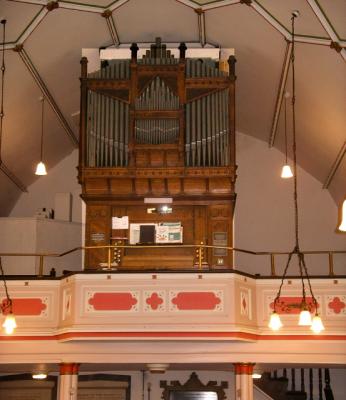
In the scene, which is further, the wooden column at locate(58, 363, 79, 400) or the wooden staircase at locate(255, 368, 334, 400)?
the wooden staircase at locate(255, 368, 334, 400)

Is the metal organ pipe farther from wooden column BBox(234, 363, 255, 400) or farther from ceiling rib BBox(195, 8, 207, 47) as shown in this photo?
wooden column BBox(234, 363, 255, 400)

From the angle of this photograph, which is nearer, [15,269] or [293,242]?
[15,269]

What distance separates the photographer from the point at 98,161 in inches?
650

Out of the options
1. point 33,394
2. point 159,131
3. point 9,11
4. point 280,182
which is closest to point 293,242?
point 280,182

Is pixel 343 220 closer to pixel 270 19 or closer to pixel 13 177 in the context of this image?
pixel 270 19

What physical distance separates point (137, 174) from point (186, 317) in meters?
3.15

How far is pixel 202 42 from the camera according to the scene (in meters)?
17.5

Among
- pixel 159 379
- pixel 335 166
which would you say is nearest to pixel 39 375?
pixel 159 379

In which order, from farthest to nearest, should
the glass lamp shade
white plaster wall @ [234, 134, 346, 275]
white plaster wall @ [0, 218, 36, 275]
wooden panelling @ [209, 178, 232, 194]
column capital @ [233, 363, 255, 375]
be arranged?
1. white plaster wall @ [234, 134, 346, 275]
2. white plaster wall @ [0, 218, 36, 275]
3. the glass lamp shade
4. wooden panelling @ [209, 178, 232, 194]
5. column capital @ [233, 363, 255, 375]

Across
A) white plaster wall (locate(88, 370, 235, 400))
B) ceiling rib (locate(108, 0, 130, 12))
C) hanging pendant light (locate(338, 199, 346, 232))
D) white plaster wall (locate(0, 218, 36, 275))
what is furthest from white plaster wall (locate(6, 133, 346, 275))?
hanging pendant light (locate(338, 199, 346, 232))

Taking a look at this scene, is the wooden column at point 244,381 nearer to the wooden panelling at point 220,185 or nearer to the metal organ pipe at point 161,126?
the wooden panelling at point 220,185

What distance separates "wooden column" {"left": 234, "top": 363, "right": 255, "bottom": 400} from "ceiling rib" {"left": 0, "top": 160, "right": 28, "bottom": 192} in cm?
687

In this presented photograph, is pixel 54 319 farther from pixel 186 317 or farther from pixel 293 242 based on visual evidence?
pixel 293 242

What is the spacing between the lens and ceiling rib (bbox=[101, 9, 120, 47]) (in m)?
16.3
